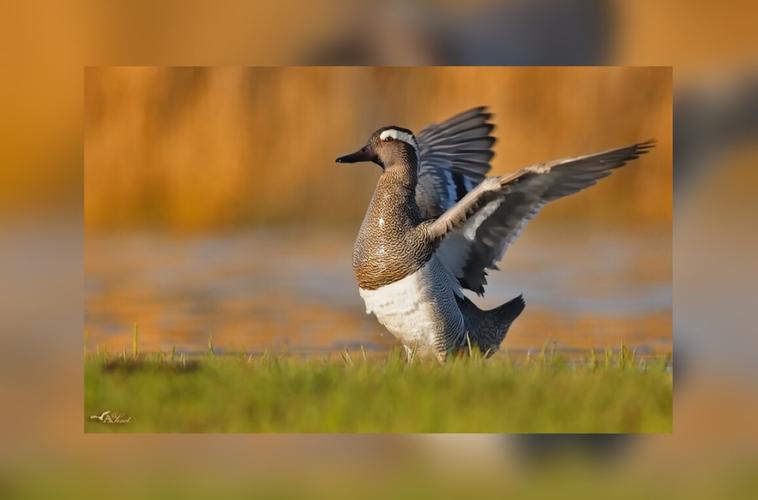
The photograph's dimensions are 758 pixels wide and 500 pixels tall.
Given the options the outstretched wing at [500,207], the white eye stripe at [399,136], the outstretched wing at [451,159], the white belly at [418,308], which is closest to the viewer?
the outstretched wing at [500,207]

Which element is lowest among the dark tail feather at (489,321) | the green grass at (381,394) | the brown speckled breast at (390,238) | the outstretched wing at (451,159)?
the green grass at (381,394)

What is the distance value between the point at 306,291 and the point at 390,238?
0.41m

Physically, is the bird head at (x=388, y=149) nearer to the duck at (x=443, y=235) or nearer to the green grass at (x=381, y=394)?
the duck at (x=443, y=235)

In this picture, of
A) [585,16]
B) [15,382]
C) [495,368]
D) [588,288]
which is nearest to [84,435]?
[15,382]

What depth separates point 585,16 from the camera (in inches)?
212

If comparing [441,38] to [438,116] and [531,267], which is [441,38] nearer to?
[438,116]

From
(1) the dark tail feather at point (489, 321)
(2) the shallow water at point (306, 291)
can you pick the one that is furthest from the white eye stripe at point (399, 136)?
(1) the dark tail feather at point (489, 321)

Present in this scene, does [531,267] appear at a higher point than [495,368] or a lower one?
higher

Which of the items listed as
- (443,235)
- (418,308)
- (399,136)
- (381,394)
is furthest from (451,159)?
(381,394)

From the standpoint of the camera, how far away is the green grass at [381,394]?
5.32 metres

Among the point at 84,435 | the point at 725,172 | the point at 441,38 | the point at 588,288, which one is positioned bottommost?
the point at 84,435

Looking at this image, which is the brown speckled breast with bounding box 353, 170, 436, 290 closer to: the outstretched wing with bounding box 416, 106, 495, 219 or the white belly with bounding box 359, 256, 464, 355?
the white belly with bounding box 359, 256, 464, 355

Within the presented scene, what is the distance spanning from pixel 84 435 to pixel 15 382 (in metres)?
0.32

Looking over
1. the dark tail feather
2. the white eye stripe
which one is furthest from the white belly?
the white eye stripe
